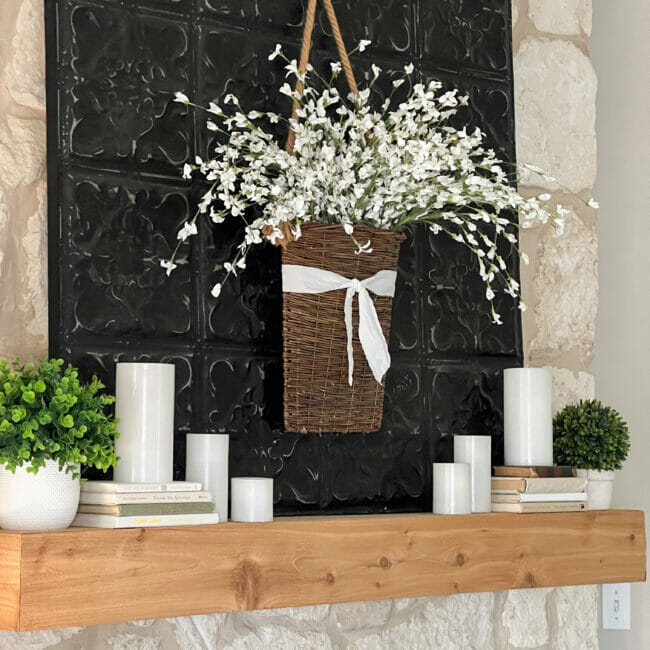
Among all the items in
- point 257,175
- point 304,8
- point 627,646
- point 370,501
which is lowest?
point 627,646

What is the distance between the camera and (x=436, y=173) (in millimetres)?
1806

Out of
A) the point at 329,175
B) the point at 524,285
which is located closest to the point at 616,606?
the point at 524,285

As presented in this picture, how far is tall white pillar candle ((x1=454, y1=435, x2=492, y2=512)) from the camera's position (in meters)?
1.90

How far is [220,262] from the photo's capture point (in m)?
1.79

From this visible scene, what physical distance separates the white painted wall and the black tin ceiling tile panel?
66 cm

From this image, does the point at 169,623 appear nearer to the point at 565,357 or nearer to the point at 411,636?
the point at 411,636

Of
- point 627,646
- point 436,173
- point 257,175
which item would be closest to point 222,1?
point 257,175

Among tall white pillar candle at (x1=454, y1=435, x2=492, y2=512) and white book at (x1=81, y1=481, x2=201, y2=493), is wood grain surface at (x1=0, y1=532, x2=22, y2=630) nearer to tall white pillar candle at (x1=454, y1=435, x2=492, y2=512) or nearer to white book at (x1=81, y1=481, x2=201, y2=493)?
white book at (x1=81, y1=481, x2=201, y2=493)

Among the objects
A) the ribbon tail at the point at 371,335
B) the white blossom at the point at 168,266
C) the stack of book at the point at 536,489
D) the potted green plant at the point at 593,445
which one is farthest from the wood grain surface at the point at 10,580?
the potted green plant at the point at 593,445

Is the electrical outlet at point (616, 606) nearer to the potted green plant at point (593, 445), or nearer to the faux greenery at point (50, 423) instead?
the potted green plant at point (593, 445)

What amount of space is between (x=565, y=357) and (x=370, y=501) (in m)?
0.58

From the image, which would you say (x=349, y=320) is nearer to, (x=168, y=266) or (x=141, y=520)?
(x=168, y=266)

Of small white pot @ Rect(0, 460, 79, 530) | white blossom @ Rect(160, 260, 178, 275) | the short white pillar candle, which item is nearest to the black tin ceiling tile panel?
white blossom @ Rect(160, 260, 178, 275)

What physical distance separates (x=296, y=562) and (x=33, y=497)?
42 cm
